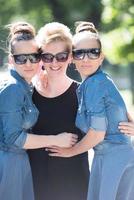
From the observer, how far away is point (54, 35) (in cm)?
440

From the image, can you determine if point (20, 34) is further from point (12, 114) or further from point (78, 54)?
point (12, 114)

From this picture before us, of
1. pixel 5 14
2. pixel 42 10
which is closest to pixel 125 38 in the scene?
pixel 42 10

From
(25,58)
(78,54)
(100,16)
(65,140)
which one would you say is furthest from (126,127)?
(100,16)

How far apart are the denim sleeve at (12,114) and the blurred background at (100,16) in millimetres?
13643

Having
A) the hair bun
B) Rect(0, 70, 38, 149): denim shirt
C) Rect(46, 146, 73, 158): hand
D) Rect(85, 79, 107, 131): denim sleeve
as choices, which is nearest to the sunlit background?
the hair bun

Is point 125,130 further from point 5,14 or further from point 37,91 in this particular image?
point 5,14

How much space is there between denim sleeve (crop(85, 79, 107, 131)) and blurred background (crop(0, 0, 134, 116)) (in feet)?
44.9

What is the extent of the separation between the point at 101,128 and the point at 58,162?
59cm

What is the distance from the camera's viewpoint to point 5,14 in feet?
114

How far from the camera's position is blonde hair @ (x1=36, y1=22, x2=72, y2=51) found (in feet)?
14.4

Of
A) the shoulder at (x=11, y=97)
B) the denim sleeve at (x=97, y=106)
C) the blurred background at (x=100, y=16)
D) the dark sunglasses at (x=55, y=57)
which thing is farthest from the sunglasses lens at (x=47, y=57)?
the blurred background at (x=100, y=16)

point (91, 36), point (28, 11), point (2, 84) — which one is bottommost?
point (2, 84)

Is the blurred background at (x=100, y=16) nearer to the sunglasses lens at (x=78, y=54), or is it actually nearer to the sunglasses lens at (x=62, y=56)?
the sunglasses lens at (x=62, y=56)

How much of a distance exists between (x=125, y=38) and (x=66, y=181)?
15.0 m
